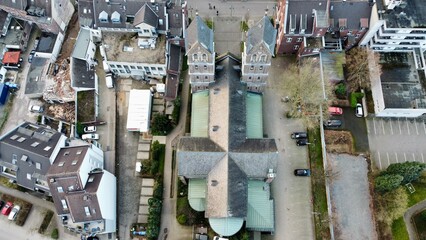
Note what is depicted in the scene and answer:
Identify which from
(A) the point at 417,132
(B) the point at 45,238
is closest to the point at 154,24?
(B) the point at 45,238

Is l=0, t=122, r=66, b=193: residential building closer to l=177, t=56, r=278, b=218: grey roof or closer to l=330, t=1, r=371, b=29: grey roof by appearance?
l=177, t=56, r=278, b=218: grey roof

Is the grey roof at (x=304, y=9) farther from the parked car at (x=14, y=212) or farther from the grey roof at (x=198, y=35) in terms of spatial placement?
the parked car at (x=14, y=212)

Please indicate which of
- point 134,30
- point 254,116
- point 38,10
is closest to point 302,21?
point 254,116

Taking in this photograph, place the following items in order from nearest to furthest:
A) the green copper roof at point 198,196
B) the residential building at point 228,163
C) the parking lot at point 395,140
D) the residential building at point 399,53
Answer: the residential building at point 228,163, the green copper roof at point 198,196, the residential building at point 399,53, the parking lot at point 395,140

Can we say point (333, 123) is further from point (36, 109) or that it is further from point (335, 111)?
point (36, 109)

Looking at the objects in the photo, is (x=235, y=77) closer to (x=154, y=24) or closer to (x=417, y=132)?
(x=154, y=24)

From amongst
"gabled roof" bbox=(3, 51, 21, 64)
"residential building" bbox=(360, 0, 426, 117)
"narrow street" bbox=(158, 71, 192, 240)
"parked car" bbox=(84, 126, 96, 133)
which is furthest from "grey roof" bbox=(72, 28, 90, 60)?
"residential building" bbox=(360, 0, 426, 117)

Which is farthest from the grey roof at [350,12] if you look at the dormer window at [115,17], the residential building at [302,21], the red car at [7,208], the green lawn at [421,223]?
the red car at [7,208]
